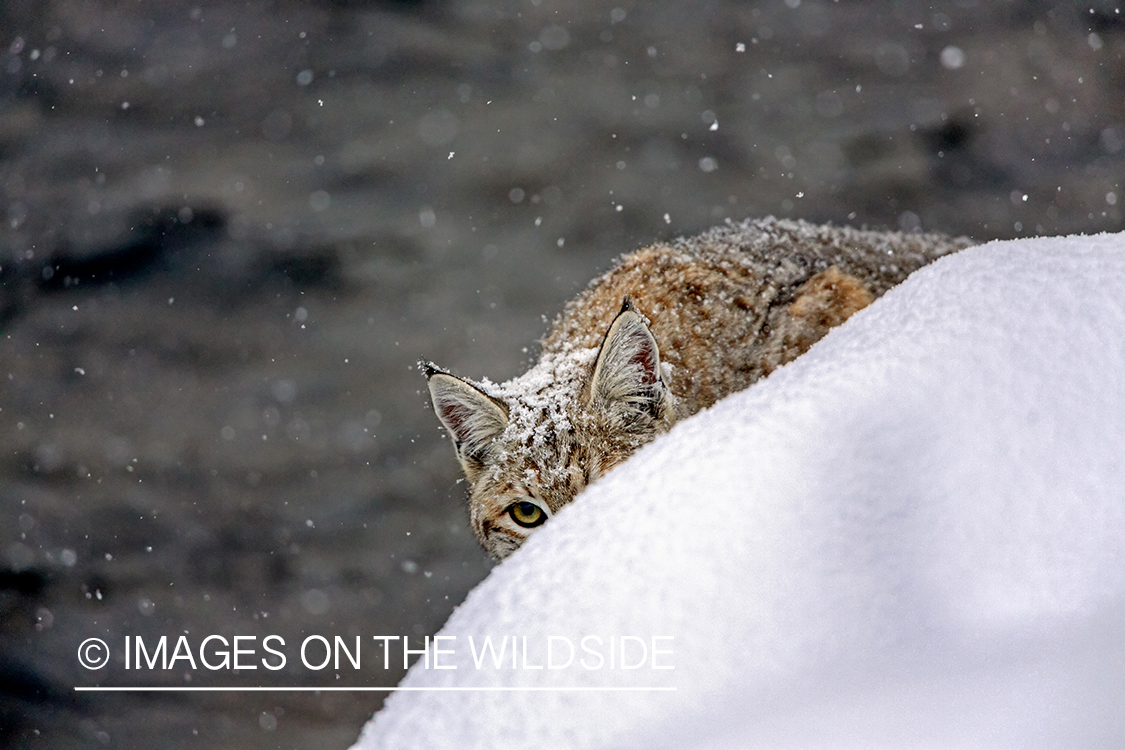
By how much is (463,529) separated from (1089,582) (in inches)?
109

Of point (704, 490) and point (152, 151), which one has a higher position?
point (152, 151)

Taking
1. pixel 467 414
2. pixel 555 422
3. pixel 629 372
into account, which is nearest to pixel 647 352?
pixel 629 372

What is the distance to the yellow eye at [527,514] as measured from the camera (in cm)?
135

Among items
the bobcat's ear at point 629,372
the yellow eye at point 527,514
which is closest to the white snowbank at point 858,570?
the bobcat's ear at point 629,372

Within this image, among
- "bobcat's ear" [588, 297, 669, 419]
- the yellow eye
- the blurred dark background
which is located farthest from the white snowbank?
the blurred dark background

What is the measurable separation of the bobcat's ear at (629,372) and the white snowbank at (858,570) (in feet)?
2.18

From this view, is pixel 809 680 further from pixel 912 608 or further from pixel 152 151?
pixel 152 151

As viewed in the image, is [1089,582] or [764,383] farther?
[764,383]

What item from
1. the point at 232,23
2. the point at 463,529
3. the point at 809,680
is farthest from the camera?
the point at 232,23

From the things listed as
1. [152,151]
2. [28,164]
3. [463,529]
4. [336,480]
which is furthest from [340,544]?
[28,164]

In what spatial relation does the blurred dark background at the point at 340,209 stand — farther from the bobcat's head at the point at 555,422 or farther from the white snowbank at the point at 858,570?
the white snowbank at the point at 858,570

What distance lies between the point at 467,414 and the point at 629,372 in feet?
1.04

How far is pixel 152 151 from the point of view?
339 cm

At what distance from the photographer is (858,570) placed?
0.45 meters
